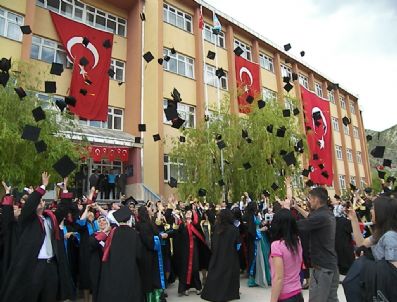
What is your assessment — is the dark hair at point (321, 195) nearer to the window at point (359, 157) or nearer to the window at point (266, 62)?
the window at point (266, 62)

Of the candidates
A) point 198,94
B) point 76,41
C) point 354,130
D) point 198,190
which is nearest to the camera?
point 198,190

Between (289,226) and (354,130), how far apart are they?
4284 cm

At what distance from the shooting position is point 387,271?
260cm

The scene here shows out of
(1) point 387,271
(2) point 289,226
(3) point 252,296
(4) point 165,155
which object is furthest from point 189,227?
(4) point 165,155

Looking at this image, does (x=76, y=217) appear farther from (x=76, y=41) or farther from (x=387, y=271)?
(x=76, y=41)

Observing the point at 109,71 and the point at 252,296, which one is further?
the point at 109,71

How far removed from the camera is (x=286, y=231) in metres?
3.66

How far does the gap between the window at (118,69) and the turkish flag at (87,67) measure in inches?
46.6

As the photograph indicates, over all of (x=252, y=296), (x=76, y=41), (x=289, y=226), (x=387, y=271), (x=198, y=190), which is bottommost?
(x=252, y=296)

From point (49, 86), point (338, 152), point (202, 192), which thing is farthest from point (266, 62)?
point (49, 86)

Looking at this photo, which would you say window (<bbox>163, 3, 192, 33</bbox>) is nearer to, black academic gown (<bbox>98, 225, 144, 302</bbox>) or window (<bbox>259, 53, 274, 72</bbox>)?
window (<bbox>259, 53, 274, 72</bbox>)

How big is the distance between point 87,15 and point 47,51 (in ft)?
11.0

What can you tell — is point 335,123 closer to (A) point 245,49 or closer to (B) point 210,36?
(A) point 245,49

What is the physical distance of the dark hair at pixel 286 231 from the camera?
143 inches
